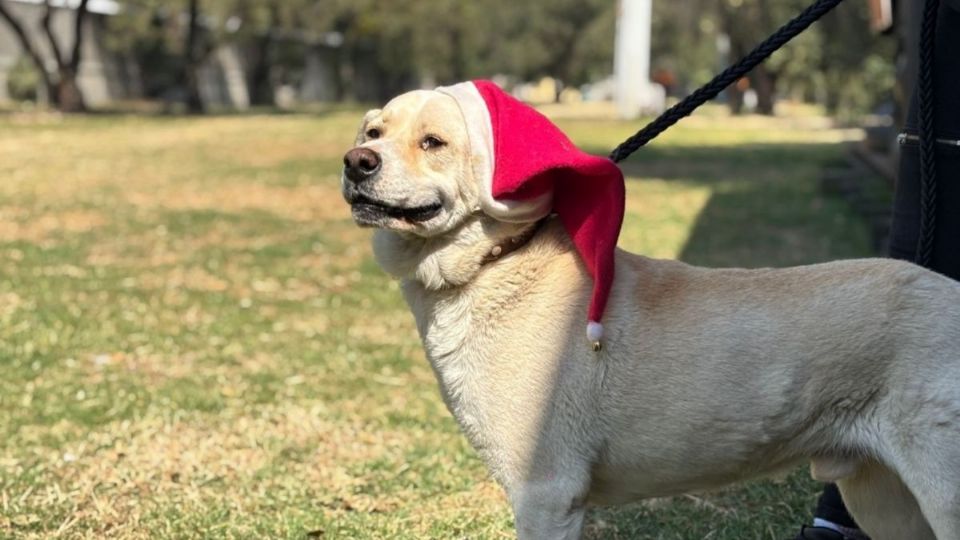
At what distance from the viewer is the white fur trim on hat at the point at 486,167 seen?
2.53m

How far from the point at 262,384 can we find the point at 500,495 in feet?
6.00

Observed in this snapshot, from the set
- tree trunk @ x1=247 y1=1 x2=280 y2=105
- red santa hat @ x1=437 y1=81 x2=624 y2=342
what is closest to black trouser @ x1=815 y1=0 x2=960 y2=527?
red santa hat @ x1=437 y1=81 x2=624 y2=342

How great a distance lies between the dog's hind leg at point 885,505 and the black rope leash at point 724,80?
41.1 inches

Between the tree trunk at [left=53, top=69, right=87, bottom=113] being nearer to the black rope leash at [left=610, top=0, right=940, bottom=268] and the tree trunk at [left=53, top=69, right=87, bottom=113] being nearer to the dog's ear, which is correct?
the dog's ear

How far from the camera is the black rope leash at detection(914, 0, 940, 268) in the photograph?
2.95 m

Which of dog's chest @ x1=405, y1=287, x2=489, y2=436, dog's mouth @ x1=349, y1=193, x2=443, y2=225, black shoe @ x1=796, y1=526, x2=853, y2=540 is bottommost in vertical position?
black shoe @ x1=796, y1=526, x2=853, y2=540

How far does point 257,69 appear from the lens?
154 ft

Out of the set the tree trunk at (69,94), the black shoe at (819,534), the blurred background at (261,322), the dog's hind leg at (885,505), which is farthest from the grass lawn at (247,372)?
the tree trunk at (69,94)

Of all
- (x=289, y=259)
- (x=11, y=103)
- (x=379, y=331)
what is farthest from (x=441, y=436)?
(x=11, y=103)

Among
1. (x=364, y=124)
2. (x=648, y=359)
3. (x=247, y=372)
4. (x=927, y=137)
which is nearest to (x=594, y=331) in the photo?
(x=648, y=359)

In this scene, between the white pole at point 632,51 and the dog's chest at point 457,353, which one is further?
the white pole at point 632,51

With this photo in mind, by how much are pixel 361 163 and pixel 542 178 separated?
17.1 inches

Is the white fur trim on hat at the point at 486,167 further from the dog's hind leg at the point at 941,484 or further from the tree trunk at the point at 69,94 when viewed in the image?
the tree trunk at the point at 69,94

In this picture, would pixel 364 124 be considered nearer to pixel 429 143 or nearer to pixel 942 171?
pixel 429 143
